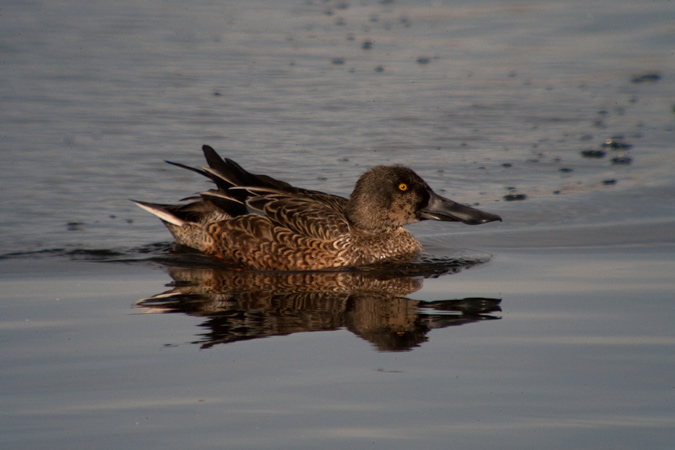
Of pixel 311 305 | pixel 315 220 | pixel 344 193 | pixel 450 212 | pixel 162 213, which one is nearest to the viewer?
pixel 311 305

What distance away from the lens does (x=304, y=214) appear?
8453 millimetres

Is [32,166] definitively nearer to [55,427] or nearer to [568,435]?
[55,427]

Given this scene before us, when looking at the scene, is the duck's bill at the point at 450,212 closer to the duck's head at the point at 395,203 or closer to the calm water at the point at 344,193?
the duck's head at the point at 395,203

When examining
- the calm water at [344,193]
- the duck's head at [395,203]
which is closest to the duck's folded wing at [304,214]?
the duck's head at [395,203]

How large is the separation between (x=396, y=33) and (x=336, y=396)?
12580 millimetres

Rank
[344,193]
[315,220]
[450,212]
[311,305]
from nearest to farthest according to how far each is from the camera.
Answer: [311,305]
[315,220]
[450,212]
[344,193]

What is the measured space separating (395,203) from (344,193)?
1.80 m

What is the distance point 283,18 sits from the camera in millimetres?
17781

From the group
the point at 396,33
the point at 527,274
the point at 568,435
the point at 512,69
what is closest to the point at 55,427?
the point at 568,435

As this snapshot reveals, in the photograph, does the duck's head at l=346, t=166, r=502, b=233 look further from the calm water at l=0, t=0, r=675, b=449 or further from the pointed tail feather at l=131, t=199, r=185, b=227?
the pointed tail feather at l=131, t=199, r=185, b=227

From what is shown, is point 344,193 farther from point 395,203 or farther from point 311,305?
point 311,305

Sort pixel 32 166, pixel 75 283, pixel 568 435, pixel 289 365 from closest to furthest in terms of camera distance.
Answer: pixel 568 435 → pixel 289 365 → pixel 75 283 → pixel 32 166

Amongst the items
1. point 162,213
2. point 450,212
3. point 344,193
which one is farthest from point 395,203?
point 162,213

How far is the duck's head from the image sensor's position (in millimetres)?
8562
